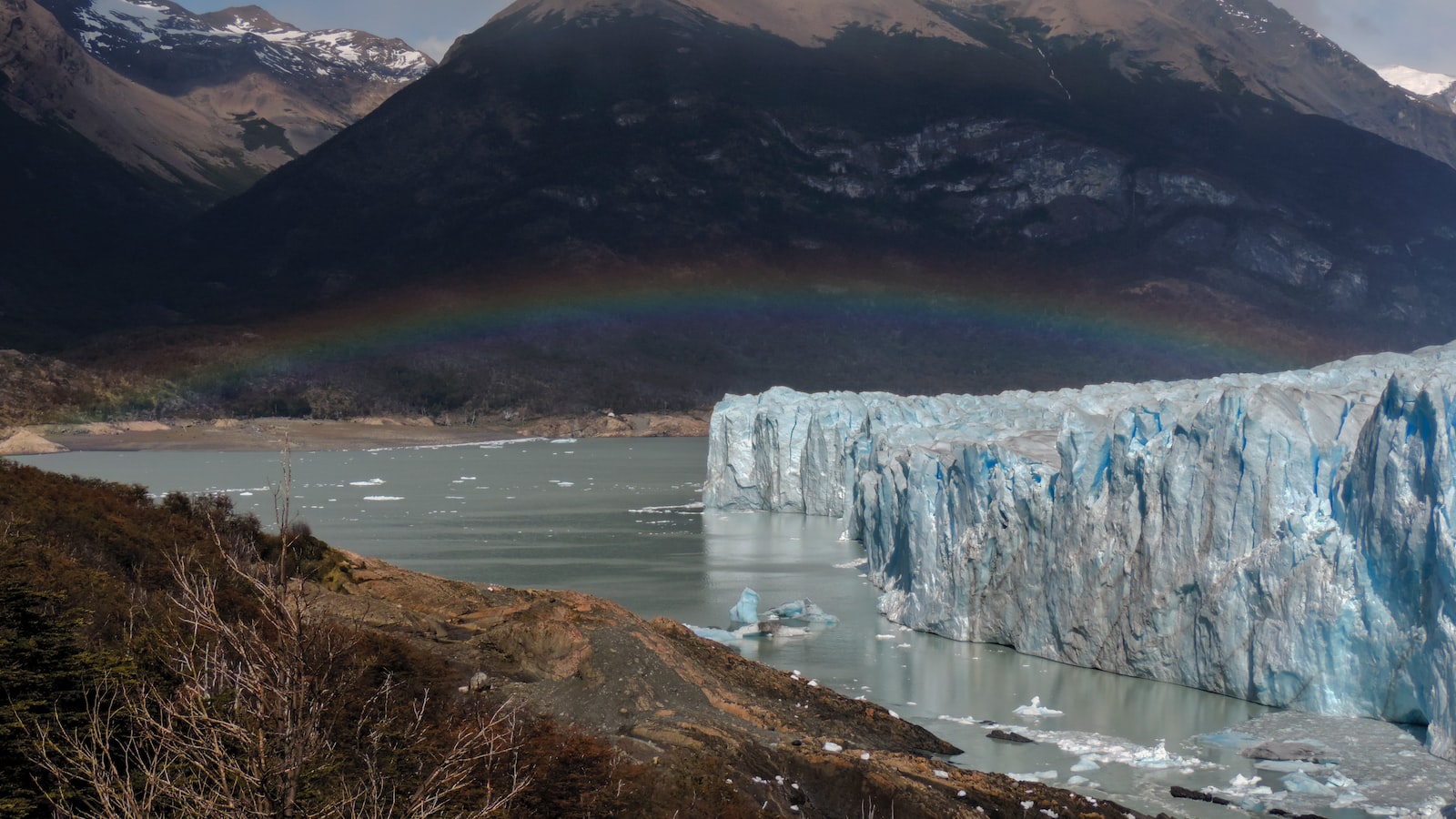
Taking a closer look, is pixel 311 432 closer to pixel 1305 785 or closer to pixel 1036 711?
pixel 1036 711

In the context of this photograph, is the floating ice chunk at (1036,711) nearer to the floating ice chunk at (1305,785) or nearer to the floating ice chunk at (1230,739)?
the floating ice chunk at (1230,739)

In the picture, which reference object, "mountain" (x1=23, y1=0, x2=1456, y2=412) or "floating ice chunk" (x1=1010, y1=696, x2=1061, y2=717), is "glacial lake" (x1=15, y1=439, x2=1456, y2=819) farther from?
"mountain" (x1=23, y1=0, x2=1456, y2=412)

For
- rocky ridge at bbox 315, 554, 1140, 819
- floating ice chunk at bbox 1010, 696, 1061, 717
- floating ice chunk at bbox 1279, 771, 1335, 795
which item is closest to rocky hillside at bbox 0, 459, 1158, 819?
rocky ridge at bbox 315, 554, 1140, 819

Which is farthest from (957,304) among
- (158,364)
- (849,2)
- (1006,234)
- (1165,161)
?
(158,364)

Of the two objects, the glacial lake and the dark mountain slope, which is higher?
the dark mountain slope

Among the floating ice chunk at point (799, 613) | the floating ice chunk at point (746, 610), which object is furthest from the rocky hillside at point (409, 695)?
the floating ice chunk at point (799, 613)

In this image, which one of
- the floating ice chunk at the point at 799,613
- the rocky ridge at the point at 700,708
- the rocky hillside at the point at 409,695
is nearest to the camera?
the rocky hillside at the point at 409,695

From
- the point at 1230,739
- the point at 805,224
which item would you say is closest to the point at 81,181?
the point at 805,224
